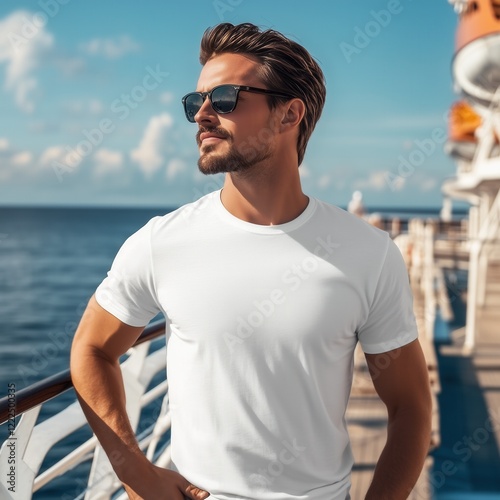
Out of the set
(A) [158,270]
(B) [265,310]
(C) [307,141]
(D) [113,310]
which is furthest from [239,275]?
→ (C) [307,141]

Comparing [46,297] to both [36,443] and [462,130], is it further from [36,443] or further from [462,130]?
[36,443]

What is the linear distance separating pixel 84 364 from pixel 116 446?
0.70 ft

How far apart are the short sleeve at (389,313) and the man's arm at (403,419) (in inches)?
1.3

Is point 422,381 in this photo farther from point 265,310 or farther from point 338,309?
point 265,310

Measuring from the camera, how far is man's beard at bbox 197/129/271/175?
165 cm

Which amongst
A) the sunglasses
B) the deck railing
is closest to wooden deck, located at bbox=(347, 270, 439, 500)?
the deck railing

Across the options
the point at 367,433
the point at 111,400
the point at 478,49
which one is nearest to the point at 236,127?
the point at 111,400

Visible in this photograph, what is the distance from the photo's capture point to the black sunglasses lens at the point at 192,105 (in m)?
1.72

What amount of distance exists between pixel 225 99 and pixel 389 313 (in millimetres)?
629

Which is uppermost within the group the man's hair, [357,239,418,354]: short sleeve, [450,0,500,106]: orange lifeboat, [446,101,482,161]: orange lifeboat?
the man's hair

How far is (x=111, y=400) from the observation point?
1733 mm

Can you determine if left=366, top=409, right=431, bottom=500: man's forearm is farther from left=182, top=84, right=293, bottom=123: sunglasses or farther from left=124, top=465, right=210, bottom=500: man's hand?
left=182, top=84, right=293, bottom=123: sunglasses

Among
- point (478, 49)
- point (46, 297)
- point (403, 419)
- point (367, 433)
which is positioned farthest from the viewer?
point (46, 297)

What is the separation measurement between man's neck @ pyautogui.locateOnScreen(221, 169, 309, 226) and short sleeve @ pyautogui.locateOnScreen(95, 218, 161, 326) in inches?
8.3
